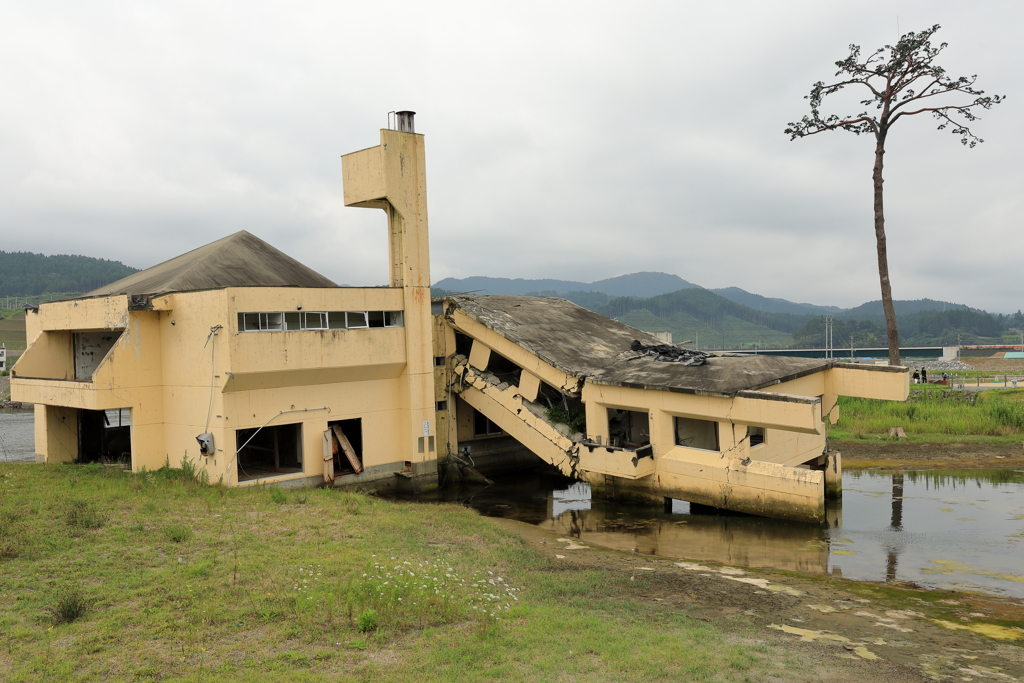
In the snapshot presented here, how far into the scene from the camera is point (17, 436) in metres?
39.8

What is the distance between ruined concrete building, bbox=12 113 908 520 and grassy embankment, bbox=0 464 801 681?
17.3 ft

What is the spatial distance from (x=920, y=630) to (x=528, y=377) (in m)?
15.7

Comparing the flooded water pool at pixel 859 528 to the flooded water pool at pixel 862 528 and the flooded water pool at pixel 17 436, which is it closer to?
the flooded water pool at pixel 862 528

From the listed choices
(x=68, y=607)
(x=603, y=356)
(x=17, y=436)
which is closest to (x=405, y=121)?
(x=603, y=356)

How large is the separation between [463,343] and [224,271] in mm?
9780

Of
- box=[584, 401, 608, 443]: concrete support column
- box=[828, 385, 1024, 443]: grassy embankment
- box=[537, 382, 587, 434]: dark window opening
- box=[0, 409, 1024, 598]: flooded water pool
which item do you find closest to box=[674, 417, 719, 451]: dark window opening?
box=[584, 401, 608, 443]: concrete support column

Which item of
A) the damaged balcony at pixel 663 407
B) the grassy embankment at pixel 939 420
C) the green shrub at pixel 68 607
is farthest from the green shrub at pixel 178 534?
the grassy embankment at pixel 939 420

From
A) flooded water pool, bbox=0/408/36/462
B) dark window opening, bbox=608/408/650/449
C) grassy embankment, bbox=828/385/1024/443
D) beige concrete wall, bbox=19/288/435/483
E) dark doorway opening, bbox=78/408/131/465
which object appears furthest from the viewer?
flooded water pool, bbox=0/408/36/462

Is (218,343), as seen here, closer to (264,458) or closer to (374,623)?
(264,458)

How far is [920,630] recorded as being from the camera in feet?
34.7

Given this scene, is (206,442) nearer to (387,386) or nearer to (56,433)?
(387,386)

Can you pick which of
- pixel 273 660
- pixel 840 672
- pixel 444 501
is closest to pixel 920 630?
pixel 840 672

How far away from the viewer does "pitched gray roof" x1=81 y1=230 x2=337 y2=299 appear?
23.0m

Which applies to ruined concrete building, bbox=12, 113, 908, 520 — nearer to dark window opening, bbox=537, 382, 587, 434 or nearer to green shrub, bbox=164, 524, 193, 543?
dark window opening, bbox=537, 382, 587, 434
